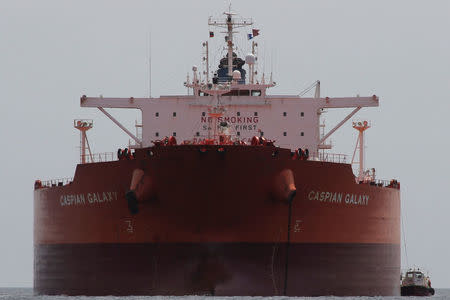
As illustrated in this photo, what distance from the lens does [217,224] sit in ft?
140

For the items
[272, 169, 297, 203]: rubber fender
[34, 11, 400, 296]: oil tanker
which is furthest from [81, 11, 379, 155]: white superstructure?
[272, 169, 297, 203]: rubber fender

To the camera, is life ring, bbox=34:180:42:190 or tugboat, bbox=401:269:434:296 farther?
tugboat, bbox=401:269:434:296

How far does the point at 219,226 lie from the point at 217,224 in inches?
3.5

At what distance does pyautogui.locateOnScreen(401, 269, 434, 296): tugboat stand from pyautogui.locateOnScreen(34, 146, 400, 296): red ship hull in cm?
1483

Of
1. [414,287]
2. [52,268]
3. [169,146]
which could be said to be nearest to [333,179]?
[169,146]

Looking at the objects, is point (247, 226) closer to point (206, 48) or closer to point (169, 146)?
point (169, 146)

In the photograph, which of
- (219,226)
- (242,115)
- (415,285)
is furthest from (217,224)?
(415,285)

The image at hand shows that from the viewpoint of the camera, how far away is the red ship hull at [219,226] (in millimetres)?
42656

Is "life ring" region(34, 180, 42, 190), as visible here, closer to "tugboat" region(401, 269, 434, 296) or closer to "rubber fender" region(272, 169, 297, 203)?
"rubber fender" region(272, 169, 297, 203)

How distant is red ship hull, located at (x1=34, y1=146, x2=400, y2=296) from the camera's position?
1679 inches

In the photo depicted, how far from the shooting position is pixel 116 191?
146 feet

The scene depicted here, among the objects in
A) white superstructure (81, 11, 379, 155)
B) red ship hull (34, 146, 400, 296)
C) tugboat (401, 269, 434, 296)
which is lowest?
tugboat (401, 269, 434, 296)

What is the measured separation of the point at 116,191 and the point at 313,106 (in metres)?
11.0

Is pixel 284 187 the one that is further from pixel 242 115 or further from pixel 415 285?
pixel 415 285
